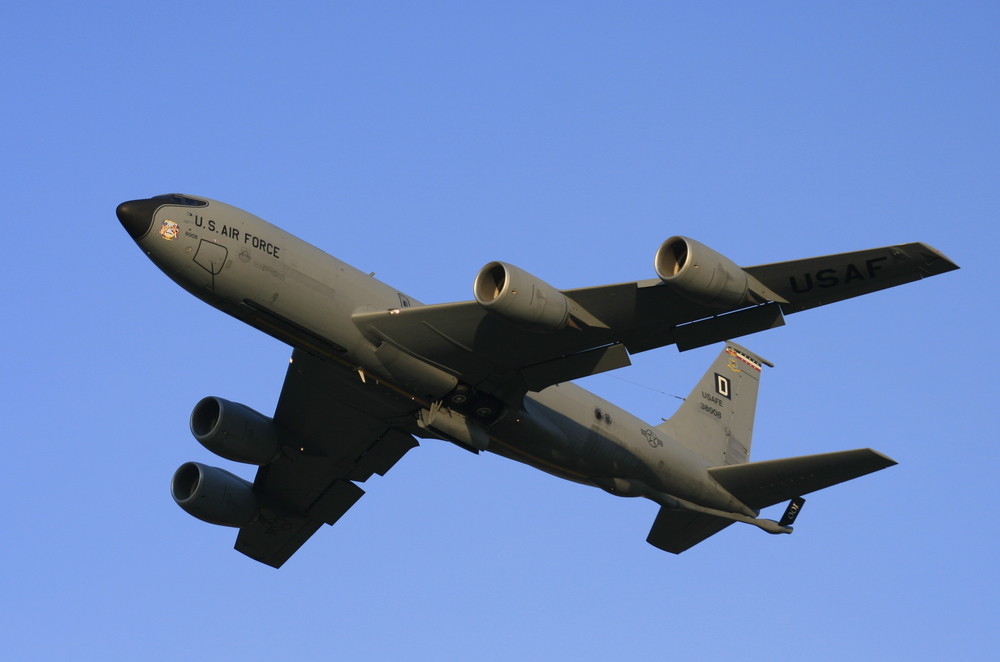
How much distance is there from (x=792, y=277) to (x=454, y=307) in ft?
23.0

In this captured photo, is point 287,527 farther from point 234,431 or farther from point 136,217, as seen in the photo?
point 136,217

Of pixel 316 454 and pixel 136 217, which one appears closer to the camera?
pixel 136 217

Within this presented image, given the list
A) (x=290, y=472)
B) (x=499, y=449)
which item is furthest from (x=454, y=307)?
(x=290, y=472)

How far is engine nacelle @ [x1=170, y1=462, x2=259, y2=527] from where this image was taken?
3356cm

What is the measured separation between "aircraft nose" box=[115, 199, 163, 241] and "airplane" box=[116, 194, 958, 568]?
0.04m

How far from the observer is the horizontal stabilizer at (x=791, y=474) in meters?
30.0

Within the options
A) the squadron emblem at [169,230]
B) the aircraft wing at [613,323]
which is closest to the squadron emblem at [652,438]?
the aircraft wing at [613,323]

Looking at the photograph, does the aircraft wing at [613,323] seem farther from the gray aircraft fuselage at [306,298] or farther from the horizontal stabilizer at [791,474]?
the horizontal stabilizer at [791,474]

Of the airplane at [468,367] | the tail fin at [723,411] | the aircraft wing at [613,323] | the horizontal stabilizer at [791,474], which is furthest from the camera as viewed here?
the tail fin at [723,411]

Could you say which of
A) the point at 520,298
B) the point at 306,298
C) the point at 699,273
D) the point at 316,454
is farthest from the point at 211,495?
the point at 699,273

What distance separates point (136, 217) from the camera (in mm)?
26562

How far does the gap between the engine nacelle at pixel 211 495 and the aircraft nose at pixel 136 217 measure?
9031 mm

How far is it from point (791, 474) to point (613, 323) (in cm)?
756

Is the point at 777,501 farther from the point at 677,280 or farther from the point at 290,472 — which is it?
the point at 290,472
